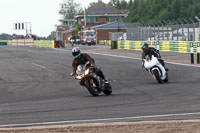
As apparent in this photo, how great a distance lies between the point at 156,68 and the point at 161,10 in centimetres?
14895

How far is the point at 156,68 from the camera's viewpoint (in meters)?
17.7

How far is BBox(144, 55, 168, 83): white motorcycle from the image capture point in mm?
17656

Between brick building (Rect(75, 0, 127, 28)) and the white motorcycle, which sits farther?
brick building (Rect(75, 0, 127, 28))

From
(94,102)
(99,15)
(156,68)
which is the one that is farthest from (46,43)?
(94,102)

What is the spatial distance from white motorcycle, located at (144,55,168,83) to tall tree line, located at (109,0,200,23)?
133 metres

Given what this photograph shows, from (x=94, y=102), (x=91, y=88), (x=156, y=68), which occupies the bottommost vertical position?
(x=94, y=102)

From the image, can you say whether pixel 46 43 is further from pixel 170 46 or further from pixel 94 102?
pixel 94 102

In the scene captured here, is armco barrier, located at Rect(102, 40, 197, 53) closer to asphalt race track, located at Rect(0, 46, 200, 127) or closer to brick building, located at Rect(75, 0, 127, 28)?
asphalt race track, located at Rect(0, 46, 200, 127)

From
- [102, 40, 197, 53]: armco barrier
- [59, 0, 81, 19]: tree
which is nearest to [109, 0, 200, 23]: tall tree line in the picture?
[59, 0, 81, 19]: tree

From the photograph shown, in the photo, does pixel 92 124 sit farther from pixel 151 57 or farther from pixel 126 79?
pixel 126 79

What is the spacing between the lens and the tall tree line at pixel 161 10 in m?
155

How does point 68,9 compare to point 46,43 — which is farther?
point 68,9

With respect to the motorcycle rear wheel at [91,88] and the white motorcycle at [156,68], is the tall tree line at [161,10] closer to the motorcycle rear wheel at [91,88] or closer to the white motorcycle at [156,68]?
the white motorcycle at [156,68]

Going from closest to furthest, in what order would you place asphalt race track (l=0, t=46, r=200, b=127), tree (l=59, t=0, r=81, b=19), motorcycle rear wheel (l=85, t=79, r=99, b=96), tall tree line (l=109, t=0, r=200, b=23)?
asphalt race track (l=0, t=46, r=200, b=127) → motorcycle rear wheel (l=85, t=79, r=99, b=96) → tall tree line (l=109, t=0, r=200, b=23) → tree (l=59, t=0, r=81, b=19)
